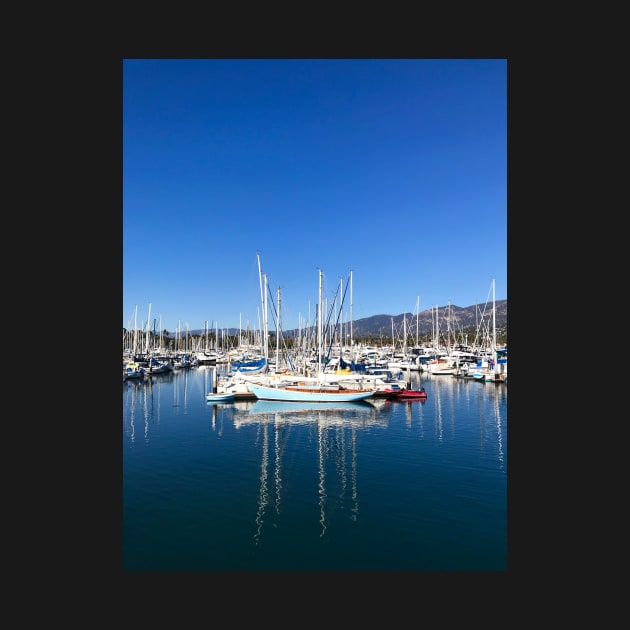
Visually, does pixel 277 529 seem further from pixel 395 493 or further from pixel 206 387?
pixel 206 387

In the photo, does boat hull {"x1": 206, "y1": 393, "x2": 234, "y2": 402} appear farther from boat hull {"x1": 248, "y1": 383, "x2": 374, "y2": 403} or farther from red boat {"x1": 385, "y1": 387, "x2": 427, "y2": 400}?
red boat {"x1": 385, "y1": 387, "x2": 427, "y2": 400}

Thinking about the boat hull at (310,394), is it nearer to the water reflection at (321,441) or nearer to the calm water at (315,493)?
the water reflection at (321,441)

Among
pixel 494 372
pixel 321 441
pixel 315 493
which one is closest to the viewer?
pixel 315 493

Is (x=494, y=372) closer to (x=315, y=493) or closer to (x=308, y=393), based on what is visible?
(x=308, y=393)

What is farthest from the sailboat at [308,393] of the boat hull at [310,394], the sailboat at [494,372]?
the sailboat at [494,372]

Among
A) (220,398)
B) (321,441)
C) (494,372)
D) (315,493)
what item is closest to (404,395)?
(220,398)

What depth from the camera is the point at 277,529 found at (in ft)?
37.2

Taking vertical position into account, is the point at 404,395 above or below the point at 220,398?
below

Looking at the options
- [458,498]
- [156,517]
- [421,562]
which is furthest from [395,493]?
[156,517]

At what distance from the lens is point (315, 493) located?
1424cm

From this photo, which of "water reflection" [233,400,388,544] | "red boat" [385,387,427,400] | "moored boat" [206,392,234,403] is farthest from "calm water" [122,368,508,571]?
"red boat" [385,387,427,400]

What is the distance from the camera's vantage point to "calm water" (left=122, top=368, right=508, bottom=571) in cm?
1008

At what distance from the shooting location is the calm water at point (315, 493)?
10.1 meters
